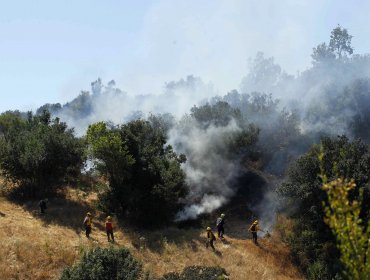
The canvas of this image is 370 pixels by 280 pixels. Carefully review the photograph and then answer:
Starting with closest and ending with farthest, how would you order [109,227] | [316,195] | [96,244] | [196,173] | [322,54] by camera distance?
[96,244] < [109,227] < [316,195] < [196,173] < [322,54]

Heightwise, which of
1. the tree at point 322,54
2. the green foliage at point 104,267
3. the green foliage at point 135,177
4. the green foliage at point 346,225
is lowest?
the green foliage at point 104,267

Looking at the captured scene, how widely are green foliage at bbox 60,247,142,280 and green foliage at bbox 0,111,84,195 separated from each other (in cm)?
1292

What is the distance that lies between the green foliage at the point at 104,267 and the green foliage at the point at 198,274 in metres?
3.10

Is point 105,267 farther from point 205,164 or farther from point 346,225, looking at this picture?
point 205,164

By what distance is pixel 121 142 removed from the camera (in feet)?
90.5

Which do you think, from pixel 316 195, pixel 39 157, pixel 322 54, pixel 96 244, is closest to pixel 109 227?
pixel 96 244

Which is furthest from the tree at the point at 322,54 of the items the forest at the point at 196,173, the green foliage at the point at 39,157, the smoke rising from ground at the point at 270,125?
the green foliage at the point at 39,157

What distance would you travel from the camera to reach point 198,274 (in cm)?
2195

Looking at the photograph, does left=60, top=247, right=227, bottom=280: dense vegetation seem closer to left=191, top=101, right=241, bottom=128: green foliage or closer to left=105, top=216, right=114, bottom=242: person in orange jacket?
left=105, top=216, right=114, bottom=242: person in orange jacket

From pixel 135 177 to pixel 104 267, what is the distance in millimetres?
11866

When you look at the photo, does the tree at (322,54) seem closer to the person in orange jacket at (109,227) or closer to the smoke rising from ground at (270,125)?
the smoke rising from ground at (270,125)

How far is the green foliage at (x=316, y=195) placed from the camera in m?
25.7

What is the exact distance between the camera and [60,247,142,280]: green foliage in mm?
17188

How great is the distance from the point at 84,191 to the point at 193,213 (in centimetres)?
916
